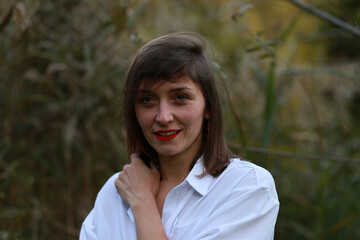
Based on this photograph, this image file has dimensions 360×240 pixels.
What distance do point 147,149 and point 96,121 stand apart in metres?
1.29

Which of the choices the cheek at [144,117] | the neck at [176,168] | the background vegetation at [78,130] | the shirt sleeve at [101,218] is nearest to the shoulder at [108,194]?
the shirt sleeve at [101,218]

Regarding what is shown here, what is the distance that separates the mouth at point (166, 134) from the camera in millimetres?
1514

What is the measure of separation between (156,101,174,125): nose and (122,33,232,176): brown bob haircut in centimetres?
9

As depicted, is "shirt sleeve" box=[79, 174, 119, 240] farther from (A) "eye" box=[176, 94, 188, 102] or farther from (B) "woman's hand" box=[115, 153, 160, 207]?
(A) "eye" box=[176, 94, 188, 102]

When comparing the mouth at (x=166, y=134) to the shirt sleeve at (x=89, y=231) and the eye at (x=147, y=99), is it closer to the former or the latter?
the eye at (x=147, y=99)

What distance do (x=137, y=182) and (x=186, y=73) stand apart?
0.48 m

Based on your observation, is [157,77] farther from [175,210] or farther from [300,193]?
[300,193]

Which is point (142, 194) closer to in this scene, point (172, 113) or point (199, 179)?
point (199, 179)

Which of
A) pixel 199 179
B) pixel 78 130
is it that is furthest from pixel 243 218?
pixel 78 130

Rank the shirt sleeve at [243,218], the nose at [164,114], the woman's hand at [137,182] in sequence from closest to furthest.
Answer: the shirt sleeve at [243,218] < the nose at [164,114] < the woman's hand at [137,182]

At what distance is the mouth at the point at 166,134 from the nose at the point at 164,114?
5 cm

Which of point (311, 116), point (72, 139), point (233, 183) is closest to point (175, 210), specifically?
point (233, 183)

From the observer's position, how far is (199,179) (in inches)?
59.9

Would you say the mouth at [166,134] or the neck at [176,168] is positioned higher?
Answer: the mouth at [166,134]
